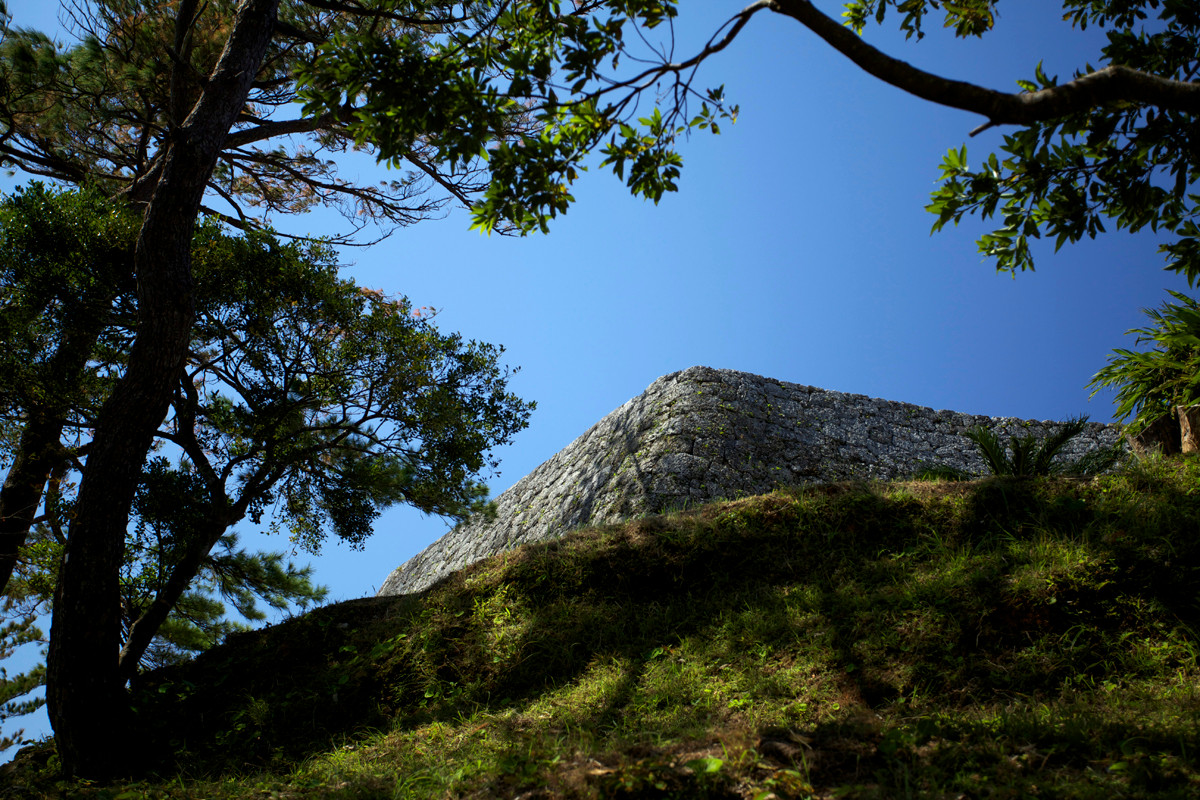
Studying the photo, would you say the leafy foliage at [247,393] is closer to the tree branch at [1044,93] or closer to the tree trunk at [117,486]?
the tree trunk at [117,486]

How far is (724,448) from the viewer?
348 inches

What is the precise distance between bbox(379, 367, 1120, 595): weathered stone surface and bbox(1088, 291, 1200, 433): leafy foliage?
2608mm

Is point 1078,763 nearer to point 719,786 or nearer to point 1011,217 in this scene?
point 719,786

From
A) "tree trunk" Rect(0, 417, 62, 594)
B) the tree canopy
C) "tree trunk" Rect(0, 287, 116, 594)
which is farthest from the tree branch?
"tree trunk" Rect(0, 417, 62, 594)

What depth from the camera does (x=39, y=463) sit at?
720 centimetres

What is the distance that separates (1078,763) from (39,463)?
9183mm

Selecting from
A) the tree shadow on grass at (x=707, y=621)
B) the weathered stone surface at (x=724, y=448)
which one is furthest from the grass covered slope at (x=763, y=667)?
the weathered stone surface at (x=724, y=448)

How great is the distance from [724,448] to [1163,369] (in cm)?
459

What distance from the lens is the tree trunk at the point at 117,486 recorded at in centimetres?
489

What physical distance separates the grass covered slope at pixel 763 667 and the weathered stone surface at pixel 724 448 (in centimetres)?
252

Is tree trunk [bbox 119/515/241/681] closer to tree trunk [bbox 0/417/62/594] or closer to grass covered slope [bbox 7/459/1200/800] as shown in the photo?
grass covered slope [bbox 7/459/1200/800]

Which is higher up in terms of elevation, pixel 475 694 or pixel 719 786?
pixel 475 694

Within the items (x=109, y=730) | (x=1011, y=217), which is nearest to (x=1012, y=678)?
(x=1011, y=217)

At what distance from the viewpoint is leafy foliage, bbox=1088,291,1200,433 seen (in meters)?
6.18
